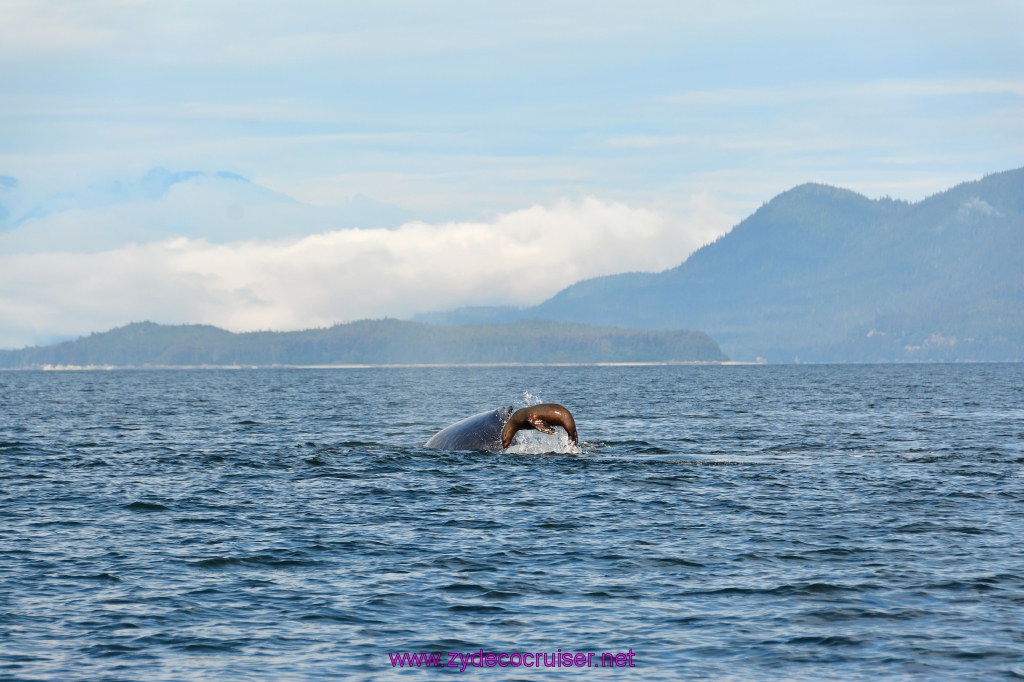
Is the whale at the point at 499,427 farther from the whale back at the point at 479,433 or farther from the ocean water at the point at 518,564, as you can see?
the ocean water at the point at 518,564

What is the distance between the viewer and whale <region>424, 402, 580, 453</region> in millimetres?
35594

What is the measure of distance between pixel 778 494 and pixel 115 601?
58.0ft

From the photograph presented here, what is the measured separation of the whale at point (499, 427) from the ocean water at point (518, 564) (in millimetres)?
860

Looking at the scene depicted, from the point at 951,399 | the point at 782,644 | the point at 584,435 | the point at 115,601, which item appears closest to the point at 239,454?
the point at 584,435

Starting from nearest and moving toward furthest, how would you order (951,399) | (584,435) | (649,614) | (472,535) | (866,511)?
1. (649,614)
2. (472,535)
3. (866,511)
4. (584,435)
5. (951,399)

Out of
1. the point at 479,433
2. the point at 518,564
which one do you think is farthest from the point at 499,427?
the point at 518,564

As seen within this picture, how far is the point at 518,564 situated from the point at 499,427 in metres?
17.8

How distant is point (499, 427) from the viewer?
127ft

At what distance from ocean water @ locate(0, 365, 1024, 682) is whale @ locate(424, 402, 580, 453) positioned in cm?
86

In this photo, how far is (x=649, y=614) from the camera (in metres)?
17.3

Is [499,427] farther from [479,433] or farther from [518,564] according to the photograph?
[518,564]

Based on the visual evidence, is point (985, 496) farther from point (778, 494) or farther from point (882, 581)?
point (882, 581)

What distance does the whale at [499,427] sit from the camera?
117 ft

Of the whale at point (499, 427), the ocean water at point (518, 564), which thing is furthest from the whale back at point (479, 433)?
the ocean water at point (518, 564)
